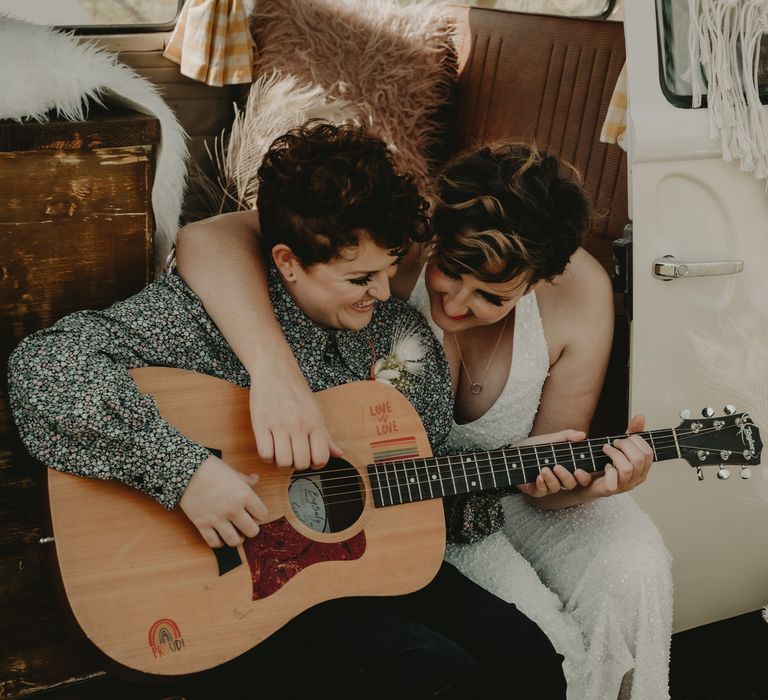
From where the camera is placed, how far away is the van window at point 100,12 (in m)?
2.59

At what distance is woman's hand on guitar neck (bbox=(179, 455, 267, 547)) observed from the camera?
149 centimetres

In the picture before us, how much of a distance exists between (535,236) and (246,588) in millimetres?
881

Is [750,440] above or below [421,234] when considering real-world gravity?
below

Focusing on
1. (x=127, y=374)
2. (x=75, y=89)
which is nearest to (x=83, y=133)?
(x=75, y=89)

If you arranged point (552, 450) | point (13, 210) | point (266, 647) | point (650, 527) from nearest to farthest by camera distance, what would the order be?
point (266, 647) < point (13, 210) < point (552, 450) < point (650, 527)

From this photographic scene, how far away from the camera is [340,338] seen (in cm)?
186

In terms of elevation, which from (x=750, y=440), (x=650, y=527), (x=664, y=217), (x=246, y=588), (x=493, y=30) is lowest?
(x=650, y=527)

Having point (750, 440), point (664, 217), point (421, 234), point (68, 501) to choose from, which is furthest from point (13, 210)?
point (750, 440)

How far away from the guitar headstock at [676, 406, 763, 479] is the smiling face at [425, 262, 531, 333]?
43 centimetres

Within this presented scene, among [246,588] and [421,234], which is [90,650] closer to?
[246,588]

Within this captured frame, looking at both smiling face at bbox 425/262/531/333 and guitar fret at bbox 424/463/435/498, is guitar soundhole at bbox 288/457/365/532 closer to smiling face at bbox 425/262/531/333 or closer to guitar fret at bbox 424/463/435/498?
guitar fret at bbox 424/463/435/498

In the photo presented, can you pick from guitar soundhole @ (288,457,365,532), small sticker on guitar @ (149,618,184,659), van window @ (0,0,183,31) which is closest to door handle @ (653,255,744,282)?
guitar soundhole @ (288,457,365,532)

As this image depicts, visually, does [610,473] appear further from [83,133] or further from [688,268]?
[83,133]

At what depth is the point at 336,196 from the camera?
5.32ft
